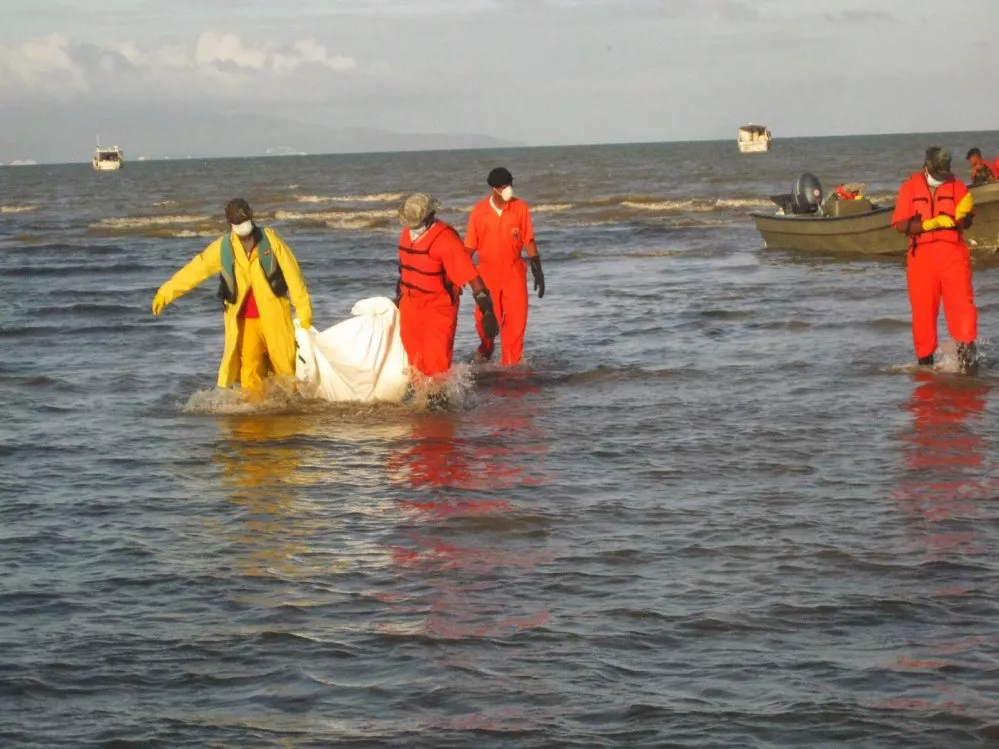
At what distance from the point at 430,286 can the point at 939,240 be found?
3600mm

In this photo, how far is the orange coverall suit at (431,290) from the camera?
377 inches

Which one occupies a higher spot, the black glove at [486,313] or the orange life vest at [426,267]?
the orange life vest at [426,267]

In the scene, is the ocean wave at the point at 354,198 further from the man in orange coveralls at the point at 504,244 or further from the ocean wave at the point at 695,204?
the man in orange coveralls at the point at 504,244

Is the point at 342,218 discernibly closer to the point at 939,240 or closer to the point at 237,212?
the point at 939,240

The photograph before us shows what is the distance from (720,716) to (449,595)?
61.4 inches

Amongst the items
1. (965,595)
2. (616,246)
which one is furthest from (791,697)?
(616,246)

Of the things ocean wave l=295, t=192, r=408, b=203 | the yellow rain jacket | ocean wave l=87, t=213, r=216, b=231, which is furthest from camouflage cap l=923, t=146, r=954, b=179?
ocean wave l=295, t=192, r=408, b=203

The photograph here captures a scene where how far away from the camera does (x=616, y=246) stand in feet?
93.1

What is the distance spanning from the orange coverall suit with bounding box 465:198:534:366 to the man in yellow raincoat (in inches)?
75.5

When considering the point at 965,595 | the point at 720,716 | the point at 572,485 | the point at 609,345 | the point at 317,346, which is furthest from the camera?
the point at 609,345

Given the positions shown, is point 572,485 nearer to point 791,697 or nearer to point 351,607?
point 351,607

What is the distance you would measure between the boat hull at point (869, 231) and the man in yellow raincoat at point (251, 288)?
12197mm

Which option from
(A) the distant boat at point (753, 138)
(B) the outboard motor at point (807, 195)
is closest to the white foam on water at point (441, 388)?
(B) the outboard motor at point (807, 195)

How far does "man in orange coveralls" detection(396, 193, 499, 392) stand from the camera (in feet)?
31.3
